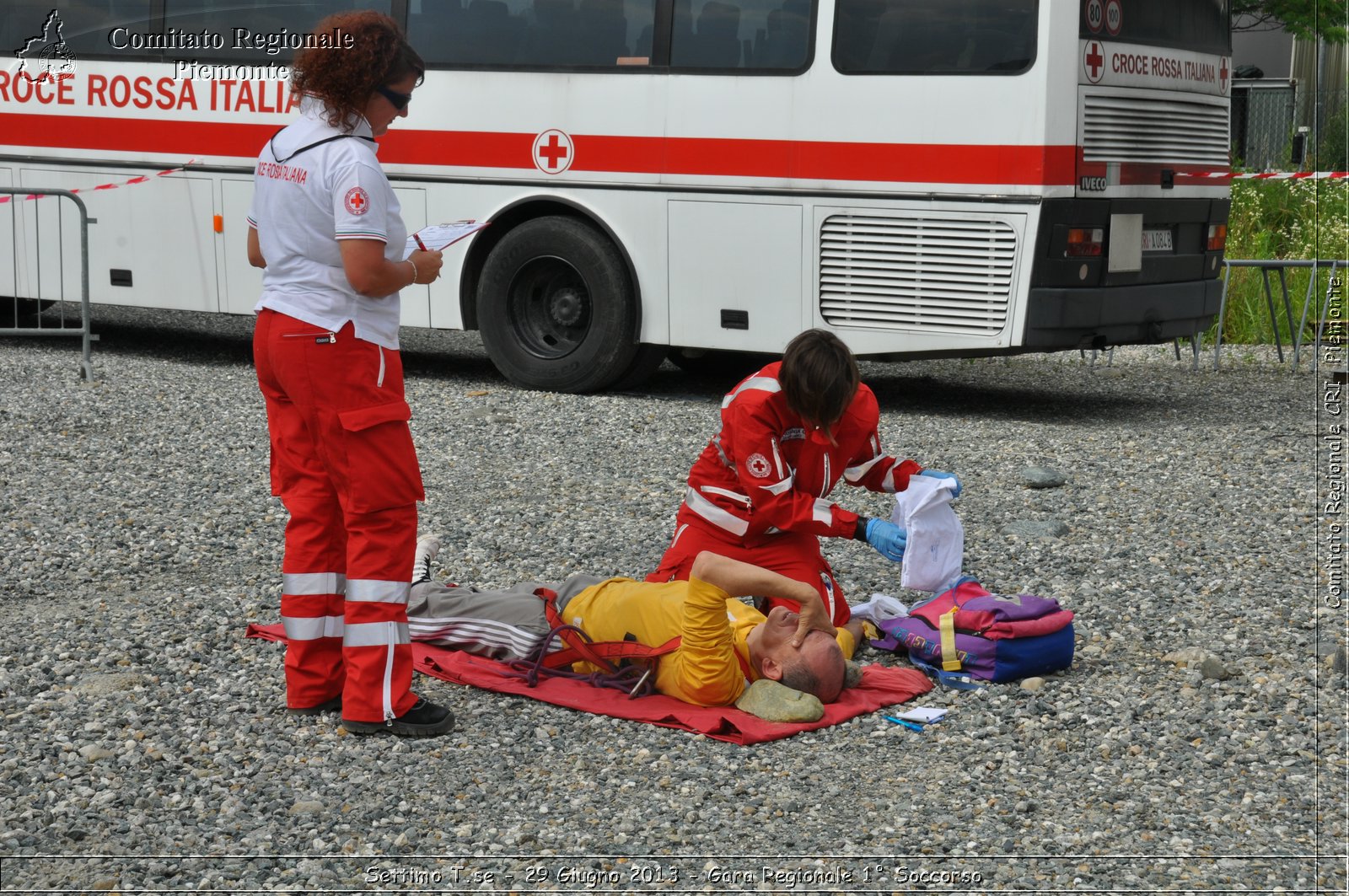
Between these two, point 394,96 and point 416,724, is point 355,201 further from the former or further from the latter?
point 416,724

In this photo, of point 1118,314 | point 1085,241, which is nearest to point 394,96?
point 1085,241

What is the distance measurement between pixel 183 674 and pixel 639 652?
133cm

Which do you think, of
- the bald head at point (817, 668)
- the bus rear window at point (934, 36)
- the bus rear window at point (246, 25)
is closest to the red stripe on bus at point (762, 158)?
the bus rear window at point (934, 36)

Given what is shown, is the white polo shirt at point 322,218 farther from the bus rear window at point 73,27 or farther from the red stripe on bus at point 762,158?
the bus rear window at point 73,27

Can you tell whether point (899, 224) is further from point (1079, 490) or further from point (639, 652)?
point (639, 652)

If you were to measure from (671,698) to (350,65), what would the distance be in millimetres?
1924

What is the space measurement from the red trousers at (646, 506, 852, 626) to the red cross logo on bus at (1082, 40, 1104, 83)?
180 inches

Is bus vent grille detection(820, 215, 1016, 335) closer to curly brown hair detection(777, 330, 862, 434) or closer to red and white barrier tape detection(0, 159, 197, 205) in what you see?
curly brown hair detection(777, 330, 862, 434)

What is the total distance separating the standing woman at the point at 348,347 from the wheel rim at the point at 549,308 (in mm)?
5822

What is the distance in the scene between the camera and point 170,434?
27.1 ft

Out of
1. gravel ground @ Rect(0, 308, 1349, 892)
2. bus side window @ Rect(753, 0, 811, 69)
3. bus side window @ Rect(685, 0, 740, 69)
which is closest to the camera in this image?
gravel ground @ Rect(0, 308, 1349, 892)

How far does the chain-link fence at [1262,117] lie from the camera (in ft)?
62.5

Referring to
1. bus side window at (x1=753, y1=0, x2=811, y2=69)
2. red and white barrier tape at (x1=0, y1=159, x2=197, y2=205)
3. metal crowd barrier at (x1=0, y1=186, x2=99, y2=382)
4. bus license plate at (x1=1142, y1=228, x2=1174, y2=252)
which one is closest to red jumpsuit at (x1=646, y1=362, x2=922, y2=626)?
bus side window at (x1=753, y1=0, x2=811, y2=69)

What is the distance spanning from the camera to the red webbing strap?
4512 mm
